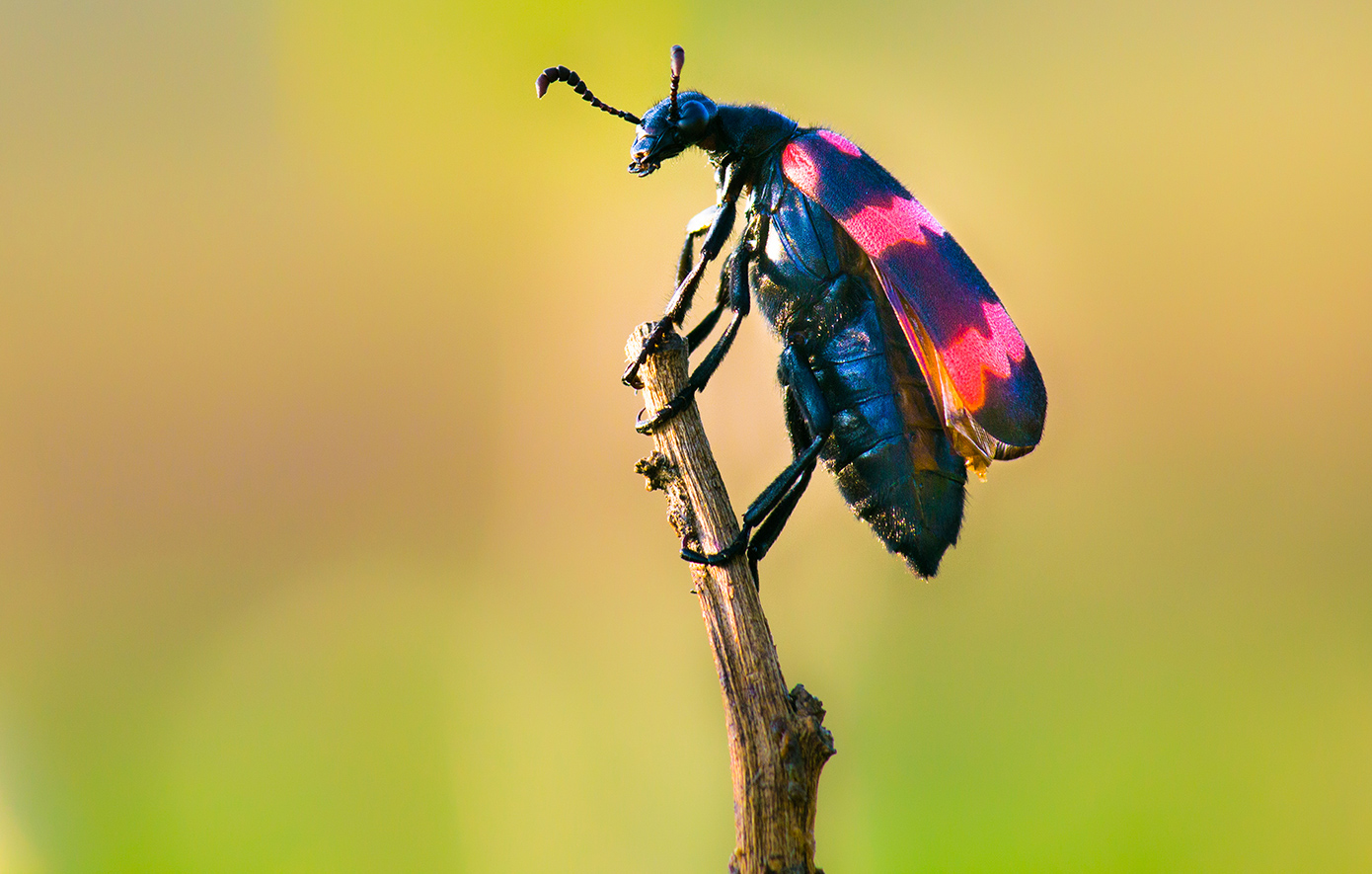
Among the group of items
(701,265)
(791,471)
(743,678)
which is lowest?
(743,678)

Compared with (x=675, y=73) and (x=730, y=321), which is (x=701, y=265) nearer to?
(x=730, y=321)

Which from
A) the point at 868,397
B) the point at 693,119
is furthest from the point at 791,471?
the point at 693,119

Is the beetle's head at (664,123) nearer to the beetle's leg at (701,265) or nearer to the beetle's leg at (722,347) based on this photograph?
the beetle's leg at (701,265)

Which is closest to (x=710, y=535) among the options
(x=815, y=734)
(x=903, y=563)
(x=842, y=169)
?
(x=815, y=734)

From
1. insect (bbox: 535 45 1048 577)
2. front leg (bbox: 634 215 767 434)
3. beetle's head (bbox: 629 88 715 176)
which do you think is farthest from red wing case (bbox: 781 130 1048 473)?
beetle's head (bbox: 629 88 715 176)

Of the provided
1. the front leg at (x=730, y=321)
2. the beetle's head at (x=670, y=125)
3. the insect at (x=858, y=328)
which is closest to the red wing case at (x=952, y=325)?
the insect at (x=858, y=328)

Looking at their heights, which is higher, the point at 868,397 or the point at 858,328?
the point at 858,328
